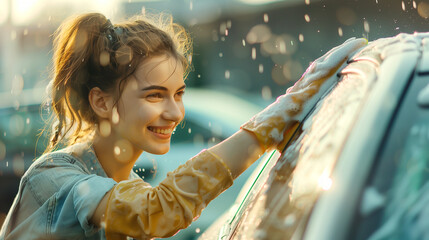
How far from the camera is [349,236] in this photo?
830mm

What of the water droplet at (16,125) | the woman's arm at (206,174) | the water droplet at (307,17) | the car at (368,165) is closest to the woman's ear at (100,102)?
the woman's arm at (206,174)

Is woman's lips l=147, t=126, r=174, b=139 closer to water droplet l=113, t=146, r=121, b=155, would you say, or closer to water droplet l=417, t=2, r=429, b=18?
water droplet l=113, t=146, r=121, b=155

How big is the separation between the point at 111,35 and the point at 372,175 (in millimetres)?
1546

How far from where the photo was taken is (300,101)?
142 centimetres

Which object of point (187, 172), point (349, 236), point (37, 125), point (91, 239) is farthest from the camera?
point (37, 125)

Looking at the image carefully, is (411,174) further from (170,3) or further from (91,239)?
(170,3)

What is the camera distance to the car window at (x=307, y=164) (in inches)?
38.6

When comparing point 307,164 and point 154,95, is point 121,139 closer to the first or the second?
point 154,95

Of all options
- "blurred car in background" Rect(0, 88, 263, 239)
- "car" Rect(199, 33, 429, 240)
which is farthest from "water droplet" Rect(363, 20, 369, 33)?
"car" Rect(199, 33, 429, 240)

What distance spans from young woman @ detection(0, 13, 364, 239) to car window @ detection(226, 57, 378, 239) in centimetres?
14

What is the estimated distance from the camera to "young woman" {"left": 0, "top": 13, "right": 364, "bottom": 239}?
4.75 ft

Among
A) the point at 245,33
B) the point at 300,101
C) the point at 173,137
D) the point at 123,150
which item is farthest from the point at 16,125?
the point at 245,33

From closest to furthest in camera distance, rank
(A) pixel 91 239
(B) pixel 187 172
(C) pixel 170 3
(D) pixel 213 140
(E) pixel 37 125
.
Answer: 1. (B) pixel 187 172
2. (A) pixel 91 239
3. (D) pixel 213 140
4. (E) pixel 37 125
5. (C) pixel 170 3

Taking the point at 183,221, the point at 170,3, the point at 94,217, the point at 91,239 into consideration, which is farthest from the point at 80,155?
the point at 170,3
